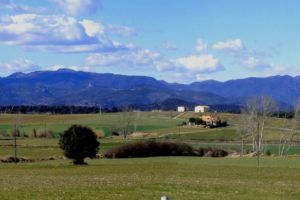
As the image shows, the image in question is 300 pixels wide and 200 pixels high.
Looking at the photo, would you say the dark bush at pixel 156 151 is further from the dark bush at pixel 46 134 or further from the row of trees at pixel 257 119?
the dark bush at pixel 46 134

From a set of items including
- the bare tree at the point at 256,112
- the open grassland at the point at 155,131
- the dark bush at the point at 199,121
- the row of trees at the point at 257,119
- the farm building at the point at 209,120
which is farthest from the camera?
the dark bush at the point at 199,121

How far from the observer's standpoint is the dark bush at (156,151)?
314ft

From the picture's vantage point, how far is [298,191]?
3025 cm

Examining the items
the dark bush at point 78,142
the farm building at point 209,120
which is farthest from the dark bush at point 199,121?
the dark bush at point 78,142

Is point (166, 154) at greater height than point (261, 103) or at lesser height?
lesser

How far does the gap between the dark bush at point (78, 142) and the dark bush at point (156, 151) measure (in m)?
26.2

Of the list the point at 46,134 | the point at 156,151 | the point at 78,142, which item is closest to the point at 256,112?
the point at 156,151

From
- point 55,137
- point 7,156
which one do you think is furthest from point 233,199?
point 55,137

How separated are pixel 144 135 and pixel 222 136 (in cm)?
2006

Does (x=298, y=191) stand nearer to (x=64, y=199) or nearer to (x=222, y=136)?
(x=64, y=199)

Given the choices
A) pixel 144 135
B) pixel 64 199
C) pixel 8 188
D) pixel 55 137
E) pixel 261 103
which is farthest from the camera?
pixel 144 135

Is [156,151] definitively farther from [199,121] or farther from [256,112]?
[199,121]

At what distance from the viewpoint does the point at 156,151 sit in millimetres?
98500

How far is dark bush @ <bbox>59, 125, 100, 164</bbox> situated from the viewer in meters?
66.8
